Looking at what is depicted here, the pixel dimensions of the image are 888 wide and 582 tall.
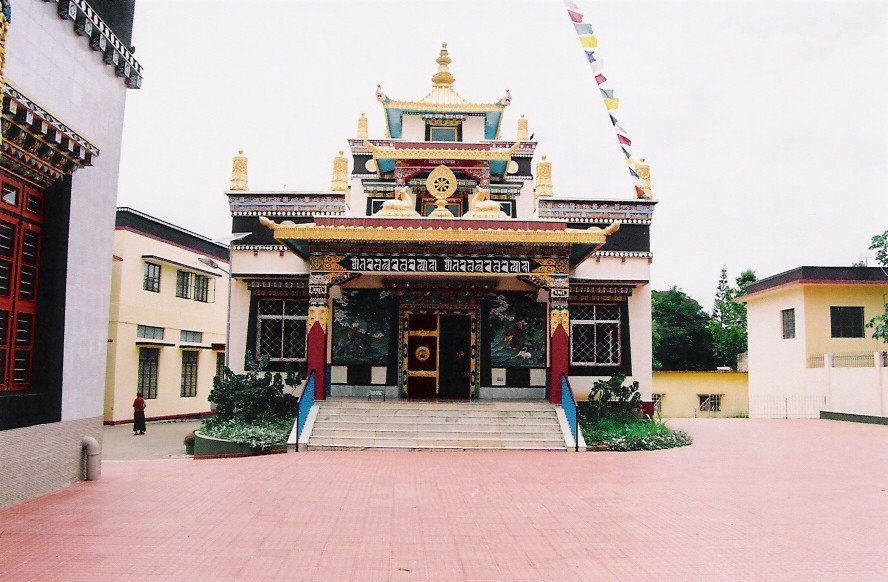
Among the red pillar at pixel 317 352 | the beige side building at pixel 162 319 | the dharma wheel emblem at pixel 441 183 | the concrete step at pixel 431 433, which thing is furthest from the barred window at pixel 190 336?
the concrete step at pixel 431 433

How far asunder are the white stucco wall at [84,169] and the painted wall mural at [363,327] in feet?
24.7

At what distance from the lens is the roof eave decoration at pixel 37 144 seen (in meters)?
7.59

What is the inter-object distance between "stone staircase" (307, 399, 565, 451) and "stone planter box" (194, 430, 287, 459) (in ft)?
3.29

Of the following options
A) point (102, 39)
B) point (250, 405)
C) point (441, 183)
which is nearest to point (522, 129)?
point (441, 183)

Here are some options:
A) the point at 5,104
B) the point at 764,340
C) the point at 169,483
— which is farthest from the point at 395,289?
the point at 764,340

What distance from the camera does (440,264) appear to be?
609 inches

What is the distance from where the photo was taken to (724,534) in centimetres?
695

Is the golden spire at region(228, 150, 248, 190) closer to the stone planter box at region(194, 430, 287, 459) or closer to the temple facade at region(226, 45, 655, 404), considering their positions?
the temple facade at region(226, 45, 655, 404)

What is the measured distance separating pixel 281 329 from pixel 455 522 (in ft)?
36.6

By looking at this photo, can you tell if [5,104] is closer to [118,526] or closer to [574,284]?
[118,526]

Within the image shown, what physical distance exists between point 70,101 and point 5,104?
1905 millimetres

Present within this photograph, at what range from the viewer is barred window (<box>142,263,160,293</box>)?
25.0m

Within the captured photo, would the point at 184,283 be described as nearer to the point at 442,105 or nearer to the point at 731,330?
the point at 442,105

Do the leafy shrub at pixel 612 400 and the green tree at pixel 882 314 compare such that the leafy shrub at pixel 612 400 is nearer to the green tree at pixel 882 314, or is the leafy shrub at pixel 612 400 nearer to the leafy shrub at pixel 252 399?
the leafy shrub at pixel 252 399
